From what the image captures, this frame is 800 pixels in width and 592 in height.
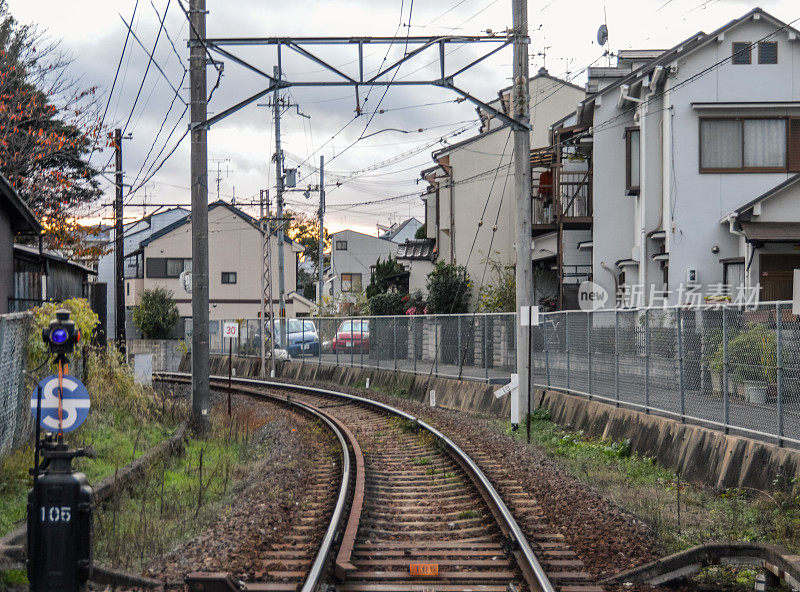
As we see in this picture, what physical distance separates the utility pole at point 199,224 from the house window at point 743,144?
44.3 ft

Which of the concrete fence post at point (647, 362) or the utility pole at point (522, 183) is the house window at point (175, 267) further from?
the concrete fence post at point (647, 362)

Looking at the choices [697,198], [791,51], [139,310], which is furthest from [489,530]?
[139,310]

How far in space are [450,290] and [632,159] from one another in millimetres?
12356

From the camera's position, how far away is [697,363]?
12953 millimetres

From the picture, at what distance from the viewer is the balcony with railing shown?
30.0 metres

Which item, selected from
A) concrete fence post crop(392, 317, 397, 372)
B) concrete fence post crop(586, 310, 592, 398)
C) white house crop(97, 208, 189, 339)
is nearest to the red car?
concrete fence post crop(392, 317, 397, 372)

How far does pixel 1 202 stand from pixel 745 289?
1710 cm

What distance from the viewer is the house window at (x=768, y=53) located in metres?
24.3

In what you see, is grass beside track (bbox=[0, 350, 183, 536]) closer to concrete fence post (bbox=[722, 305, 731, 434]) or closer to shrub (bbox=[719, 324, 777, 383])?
concrete fence post (bbox=[722, 305, 731, 434])

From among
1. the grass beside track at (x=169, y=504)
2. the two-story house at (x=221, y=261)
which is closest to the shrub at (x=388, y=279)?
the two-story house at (x=221, y=261)

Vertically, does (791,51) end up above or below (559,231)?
above

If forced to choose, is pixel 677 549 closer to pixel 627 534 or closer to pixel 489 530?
pixel 627 534

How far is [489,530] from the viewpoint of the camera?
9.15m

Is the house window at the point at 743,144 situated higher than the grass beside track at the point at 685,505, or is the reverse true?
the house window at the point at 743,144
